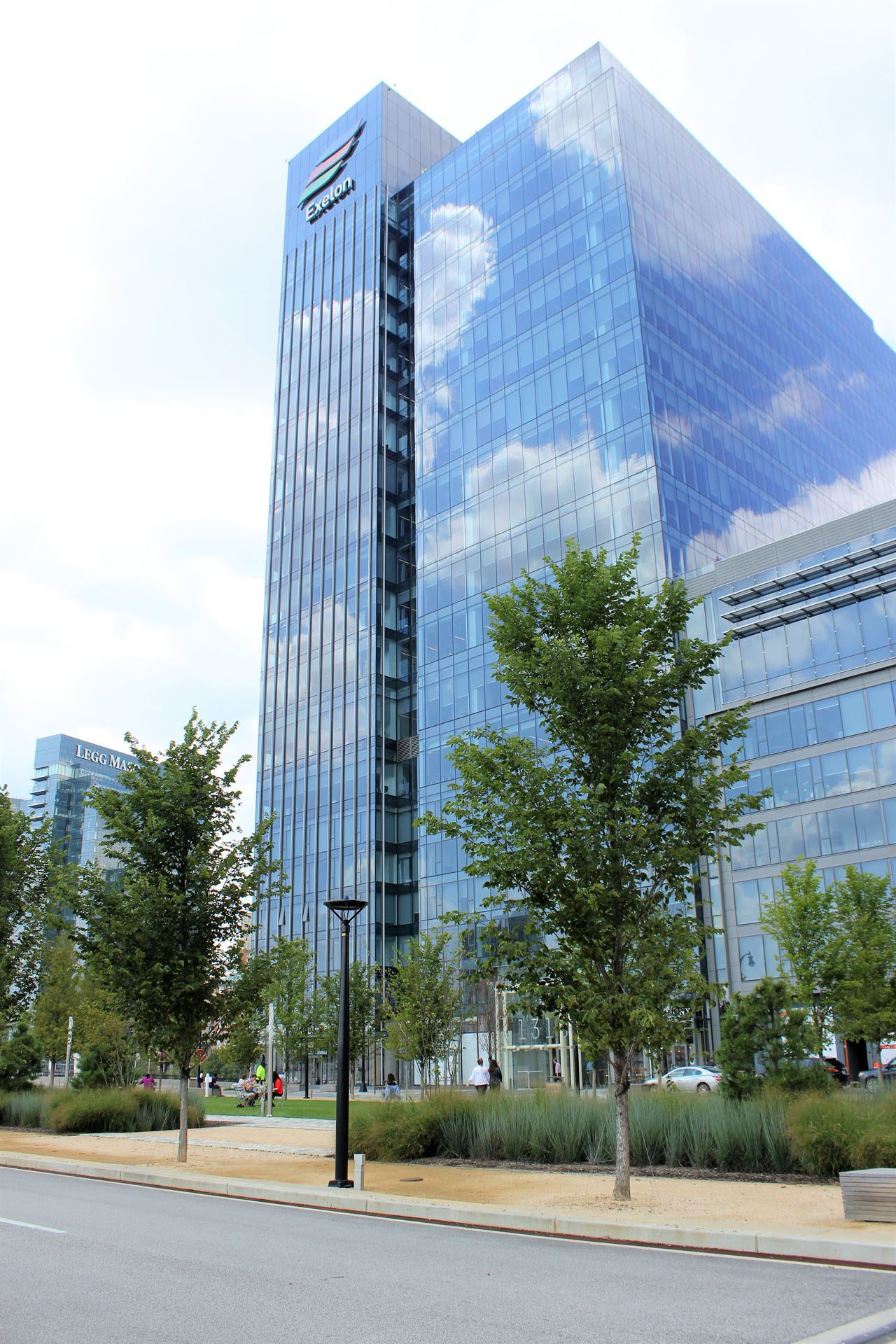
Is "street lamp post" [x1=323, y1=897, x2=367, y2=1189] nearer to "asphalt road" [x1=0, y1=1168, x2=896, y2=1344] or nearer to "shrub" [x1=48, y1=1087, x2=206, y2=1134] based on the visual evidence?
"asphalt road" [x1=0, y1=1168, x2=896, y2=1344]

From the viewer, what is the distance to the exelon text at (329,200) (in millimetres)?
92750

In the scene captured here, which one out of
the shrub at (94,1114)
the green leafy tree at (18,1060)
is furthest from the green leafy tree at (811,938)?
the green leafy tree at (18,1060)

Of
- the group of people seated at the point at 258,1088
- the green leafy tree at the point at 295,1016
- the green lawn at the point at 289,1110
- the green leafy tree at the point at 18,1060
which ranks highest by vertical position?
the green leafy tree at the point at 295,1016

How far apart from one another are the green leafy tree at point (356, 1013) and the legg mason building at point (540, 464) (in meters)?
8.13

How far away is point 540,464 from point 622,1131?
55797 mm

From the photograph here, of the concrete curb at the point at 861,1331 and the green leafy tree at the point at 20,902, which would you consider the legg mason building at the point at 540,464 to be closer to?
the green leafy tree at the point at 20,902

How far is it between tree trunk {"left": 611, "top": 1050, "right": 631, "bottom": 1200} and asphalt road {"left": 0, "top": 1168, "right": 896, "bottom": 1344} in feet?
8.33

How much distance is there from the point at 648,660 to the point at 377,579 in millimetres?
67104

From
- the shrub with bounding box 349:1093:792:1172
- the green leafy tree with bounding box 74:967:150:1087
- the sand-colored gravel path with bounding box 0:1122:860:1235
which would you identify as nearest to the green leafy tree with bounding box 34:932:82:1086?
the green leafy tree with bounding box 74:967:150:1087

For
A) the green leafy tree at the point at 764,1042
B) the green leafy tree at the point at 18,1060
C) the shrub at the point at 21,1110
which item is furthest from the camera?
the green leafy tree at the point at 18,1060

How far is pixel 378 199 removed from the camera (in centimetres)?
8906

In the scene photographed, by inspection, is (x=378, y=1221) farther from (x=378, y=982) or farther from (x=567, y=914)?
(x=378, y=982)

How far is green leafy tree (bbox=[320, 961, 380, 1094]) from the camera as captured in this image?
5012cm

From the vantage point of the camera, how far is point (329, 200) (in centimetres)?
9500
